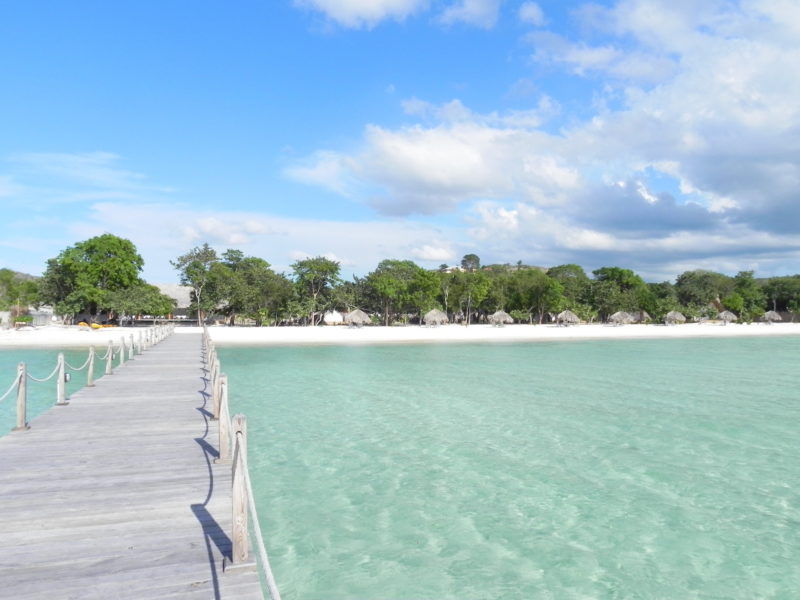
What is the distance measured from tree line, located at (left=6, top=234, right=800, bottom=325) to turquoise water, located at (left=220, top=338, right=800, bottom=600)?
109 ft

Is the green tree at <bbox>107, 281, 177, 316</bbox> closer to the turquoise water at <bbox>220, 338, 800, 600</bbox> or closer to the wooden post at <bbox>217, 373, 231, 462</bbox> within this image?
the turquoise water at <bbox>220, 338, 800, 600</bbox>

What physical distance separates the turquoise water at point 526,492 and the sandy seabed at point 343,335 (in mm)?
22280

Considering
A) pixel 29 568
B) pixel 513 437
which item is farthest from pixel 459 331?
pixel 29 568

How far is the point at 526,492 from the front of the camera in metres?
7.39

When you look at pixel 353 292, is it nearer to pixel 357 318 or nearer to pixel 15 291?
pixel 357 318

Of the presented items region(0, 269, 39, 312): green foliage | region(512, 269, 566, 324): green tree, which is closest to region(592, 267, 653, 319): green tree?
region(512, 269, 566, 324): green tree

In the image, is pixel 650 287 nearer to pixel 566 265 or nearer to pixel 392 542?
pixel 566 265

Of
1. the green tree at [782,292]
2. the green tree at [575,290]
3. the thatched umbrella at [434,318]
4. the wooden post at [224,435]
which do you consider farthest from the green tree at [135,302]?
the green tree at [782,292]

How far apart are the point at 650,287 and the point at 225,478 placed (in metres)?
81.4

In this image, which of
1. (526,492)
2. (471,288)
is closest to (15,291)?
(471,288)

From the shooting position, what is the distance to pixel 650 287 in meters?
76.4

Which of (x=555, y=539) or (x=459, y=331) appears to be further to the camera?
(x=459, y=331)

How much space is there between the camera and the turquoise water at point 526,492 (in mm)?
5250

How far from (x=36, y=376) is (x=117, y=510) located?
60.2 ft
